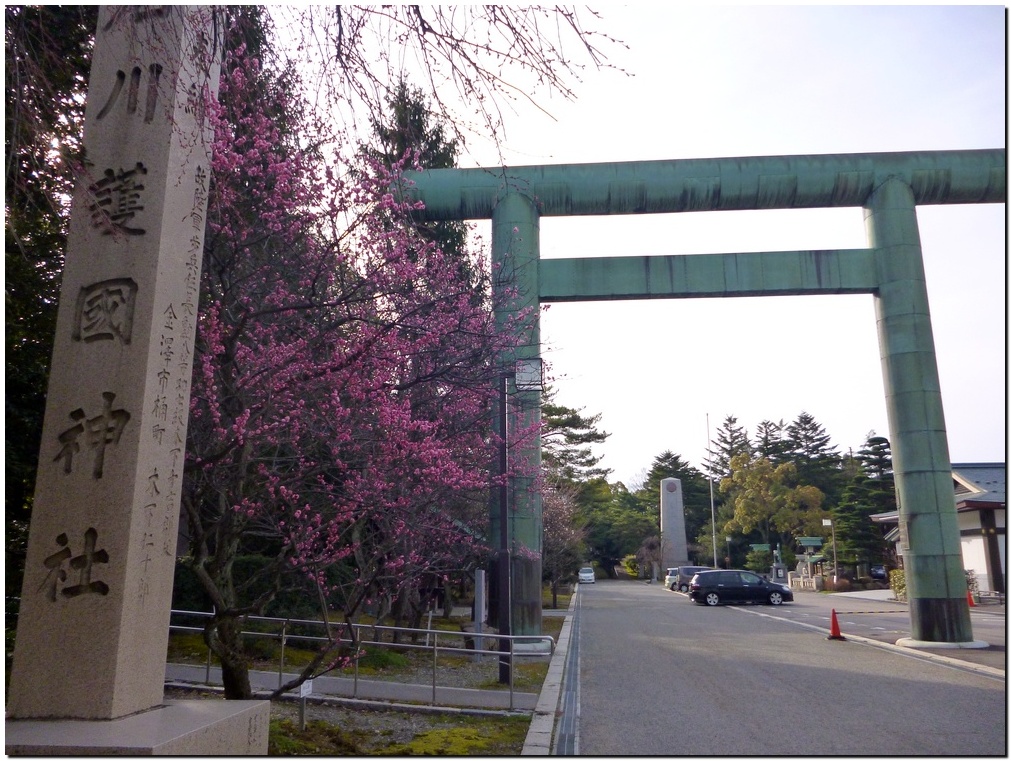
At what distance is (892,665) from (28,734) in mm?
12623

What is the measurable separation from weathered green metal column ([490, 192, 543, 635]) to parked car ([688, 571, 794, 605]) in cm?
1771

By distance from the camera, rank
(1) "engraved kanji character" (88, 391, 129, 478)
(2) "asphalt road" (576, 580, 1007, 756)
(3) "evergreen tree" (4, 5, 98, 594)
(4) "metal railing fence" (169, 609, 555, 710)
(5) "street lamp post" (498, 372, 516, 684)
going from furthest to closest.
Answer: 1. (5) "street lamp post" (498, 372, 516, 684)
2. (4) "metal railing fence" (169, 609, 555, 710)
3. (3) "evergreen tree" (4, 5, 98, 594)
4. (2) "asphalt road" (576, 580, 1007, 756)
5. (1) "engraved kanji character" (88, 391, 129, 478)

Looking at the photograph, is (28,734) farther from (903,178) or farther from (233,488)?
(903,178)

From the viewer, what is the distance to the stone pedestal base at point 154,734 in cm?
405

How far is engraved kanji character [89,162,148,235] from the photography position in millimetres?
5418

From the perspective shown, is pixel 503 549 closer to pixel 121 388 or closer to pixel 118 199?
pixel 121 388

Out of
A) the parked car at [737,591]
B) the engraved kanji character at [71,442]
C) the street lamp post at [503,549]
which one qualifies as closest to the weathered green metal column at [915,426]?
the street lamp post at [503,549]

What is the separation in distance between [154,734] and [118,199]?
141 inches

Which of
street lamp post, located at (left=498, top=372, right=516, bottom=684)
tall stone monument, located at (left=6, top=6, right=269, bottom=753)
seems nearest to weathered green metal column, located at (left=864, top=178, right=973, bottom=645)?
street lamp post, located at (left=498, top=372, right=516, bottom=684)

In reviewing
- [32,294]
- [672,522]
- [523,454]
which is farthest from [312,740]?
[672,522]

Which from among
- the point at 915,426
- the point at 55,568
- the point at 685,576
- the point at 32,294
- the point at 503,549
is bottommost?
the point at 685,576

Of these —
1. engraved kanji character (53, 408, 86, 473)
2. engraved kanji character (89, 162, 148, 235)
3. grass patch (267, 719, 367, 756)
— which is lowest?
grass patch (267, 719, 367, 756)

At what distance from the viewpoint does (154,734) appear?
428cm

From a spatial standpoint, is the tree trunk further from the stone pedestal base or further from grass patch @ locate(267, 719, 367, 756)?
the stone pedestal base
